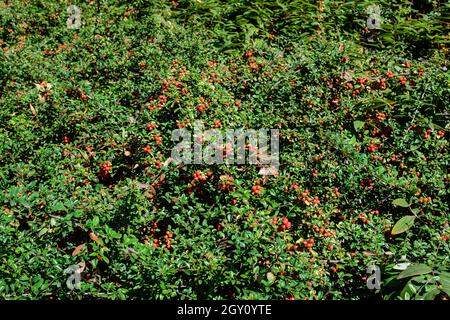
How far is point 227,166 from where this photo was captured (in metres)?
3.81

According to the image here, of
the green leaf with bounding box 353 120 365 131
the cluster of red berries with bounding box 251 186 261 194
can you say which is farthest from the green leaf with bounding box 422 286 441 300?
the green leaf with bounding box 353 120 365 131

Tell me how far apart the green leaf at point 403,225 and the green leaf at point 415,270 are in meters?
0.47

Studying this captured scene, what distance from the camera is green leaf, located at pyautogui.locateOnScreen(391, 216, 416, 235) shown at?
3701 mm

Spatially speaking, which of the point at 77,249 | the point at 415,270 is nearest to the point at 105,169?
the point at 77,249

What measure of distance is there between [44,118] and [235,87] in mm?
2159

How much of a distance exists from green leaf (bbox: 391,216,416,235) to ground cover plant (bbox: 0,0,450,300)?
0.06 feet

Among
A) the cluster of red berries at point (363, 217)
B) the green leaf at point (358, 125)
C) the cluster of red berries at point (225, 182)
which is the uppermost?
the green leaf at point (358, 125)

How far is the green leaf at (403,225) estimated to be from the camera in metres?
3.70

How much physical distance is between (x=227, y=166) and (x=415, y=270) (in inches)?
66.2

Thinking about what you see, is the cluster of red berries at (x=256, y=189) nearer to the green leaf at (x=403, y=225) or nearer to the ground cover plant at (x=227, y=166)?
the ground cover plant at (x=227, y=166)

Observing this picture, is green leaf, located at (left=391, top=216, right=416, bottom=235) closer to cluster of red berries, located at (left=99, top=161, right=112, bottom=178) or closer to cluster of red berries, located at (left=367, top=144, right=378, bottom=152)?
cluster of red berries, located at (left=367, top=144, right=378, bottom=152)

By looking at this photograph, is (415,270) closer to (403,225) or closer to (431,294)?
(431,294)

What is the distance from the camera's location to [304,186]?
404cm

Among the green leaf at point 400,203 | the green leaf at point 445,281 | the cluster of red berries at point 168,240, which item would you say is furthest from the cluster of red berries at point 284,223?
the green leaf at point 445,281
